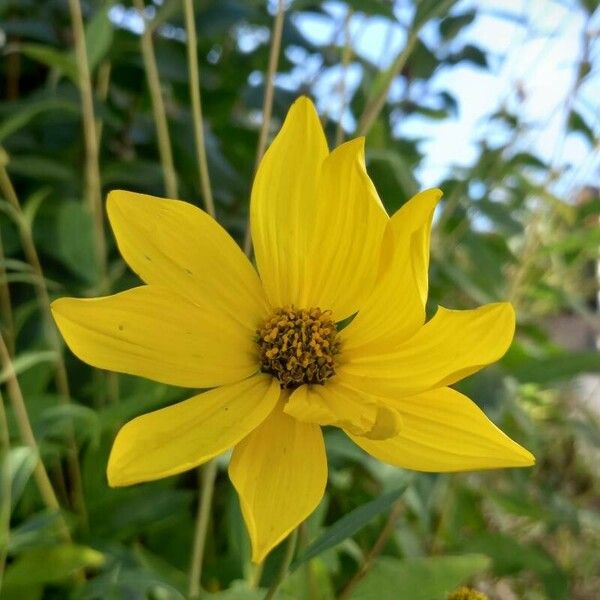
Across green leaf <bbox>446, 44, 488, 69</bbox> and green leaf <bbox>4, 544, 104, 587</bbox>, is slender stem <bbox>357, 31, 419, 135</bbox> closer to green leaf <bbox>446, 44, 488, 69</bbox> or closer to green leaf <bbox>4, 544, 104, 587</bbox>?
green leaf <bbox>4, 544, 104, 587</bbox>

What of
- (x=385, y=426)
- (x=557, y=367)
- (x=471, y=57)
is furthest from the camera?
(x=471, y=57)

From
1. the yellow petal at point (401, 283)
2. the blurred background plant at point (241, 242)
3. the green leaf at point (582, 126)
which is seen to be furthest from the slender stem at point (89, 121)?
the green leaf at point (582, 126)

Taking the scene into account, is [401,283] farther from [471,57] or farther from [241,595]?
[471,57]

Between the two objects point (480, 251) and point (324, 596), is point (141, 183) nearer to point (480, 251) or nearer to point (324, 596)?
point (480, 251)

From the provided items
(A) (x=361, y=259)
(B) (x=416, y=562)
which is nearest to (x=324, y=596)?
(B) (x=416, y=562)

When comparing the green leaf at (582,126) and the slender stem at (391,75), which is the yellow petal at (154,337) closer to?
the slender stem at (391,75)

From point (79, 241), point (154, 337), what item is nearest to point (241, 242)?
point (79, 241)

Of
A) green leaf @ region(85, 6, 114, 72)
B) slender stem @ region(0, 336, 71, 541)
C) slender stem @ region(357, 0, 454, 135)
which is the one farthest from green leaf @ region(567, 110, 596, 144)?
slender stem @ region(0, 336, 71, 541)
